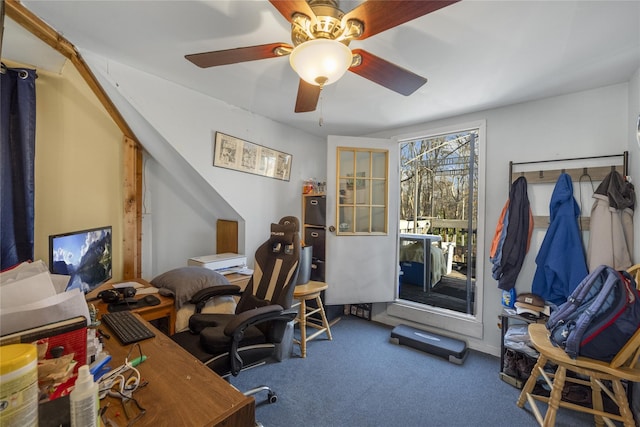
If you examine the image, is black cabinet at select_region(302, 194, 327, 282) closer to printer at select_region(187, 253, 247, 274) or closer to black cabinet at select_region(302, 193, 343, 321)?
black cabinet at select_region(302, 193, 343, 321)

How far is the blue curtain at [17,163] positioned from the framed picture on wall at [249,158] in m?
1.15

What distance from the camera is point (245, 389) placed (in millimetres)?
1942

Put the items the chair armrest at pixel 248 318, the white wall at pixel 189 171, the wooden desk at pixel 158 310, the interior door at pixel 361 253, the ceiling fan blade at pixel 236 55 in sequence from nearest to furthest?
the ceiling fan blade at pixel 236 55 < the chair armrest at pixel 248 318 < the wooden desk at pixel 158 310 < the white wall at pixel 189 171 < the interior door at pixel 361 253

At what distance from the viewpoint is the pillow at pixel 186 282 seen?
72.4 inches

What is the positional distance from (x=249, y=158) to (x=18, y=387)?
2437 mm

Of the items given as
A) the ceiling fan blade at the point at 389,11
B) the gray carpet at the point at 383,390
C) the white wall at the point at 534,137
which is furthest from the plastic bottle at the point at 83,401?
the white wall at the point at 534,137

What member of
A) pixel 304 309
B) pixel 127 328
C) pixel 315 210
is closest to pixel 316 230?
pixel 315 210

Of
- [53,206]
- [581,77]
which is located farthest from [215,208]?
[581,77]

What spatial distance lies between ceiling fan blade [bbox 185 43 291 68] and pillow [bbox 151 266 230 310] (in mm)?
1384

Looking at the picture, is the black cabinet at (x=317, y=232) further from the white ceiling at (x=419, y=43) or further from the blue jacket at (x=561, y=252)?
the blue jacket at (x=561, y=252)

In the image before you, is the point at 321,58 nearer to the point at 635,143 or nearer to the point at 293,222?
the point at 293,222

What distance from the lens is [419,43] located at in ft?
5.10

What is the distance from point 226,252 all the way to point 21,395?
239 centimetres

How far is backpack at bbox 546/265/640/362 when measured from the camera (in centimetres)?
141
